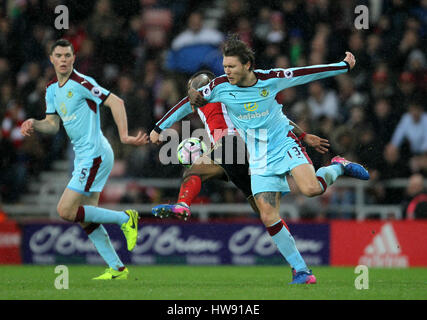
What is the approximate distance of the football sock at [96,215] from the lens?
9.09m

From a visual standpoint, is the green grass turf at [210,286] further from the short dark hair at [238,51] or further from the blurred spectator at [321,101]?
the blurred spectator at [321,101]

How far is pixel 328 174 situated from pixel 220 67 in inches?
233

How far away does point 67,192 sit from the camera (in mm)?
9164

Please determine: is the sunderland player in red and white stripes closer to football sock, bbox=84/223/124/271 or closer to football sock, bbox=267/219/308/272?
football sock, bbox=267/219/308/272

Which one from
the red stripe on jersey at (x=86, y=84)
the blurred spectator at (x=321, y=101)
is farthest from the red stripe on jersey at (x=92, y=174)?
the blurred spectator at (x=321, y=101)

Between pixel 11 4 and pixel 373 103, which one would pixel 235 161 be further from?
pixel 11 4

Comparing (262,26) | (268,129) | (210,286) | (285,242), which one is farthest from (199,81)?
(262,26)

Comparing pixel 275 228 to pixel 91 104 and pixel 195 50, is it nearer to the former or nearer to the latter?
pixel 91 104

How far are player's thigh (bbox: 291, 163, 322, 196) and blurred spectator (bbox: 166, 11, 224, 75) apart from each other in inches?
251

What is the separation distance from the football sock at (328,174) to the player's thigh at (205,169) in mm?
1119

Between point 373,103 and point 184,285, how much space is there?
628cm

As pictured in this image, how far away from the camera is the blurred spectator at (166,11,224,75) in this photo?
571 inches

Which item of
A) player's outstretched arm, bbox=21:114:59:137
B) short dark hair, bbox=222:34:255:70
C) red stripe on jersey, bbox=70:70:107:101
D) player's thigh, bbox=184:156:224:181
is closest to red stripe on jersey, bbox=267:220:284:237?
player's thigh, bbox=184:156:224:181
